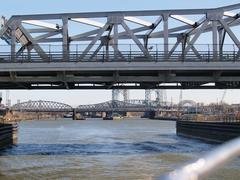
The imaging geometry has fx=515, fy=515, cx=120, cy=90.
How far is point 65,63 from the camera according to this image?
3556cm

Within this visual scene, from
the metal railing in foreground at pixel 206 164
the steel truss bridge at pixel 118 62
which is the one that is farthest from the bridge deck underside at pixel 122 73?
the metal railing in foreground at pixel 206 164

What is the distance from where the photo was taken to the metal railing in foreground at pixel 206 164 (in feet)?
9.86

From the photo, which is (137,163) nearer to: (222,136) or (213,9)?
(213,9)

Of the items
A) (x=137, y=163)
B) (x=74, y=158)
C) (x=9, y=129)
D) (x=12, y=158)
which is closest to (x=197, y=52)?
(x=137, y=163)

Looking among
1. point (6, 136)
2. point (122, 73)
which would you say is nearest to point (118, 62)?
point (122, 73)

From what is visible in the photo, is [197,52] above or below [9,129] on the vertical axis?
above

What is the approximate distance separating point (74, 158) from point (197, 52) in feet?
40.1

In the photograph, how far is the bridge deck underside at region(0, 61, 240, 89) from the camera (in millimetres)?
35344

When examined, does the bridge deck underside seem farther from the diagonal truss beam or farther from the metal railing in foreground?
the metal railing in foreground

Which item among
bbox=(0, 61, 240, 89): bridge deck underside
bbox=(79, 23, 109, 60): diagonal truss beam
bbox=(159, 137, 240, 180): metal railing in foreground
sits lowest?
bbox=(159, 137, 240, 180): metal railing in foreground

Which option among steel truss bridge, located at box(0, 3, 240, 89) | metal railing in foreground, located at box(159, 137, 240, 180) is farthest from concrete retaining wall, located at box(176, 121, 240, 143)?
metal railing in foreground, located at box(159, 137, 240, 180)

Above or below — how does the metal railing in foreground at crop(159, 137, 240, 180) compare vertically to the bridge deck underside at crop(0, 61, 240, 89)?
below

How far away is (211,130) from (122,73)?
28366mm

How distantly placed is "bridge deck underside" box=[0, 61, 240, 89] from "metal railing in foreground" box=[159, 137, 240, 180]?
32034mm
